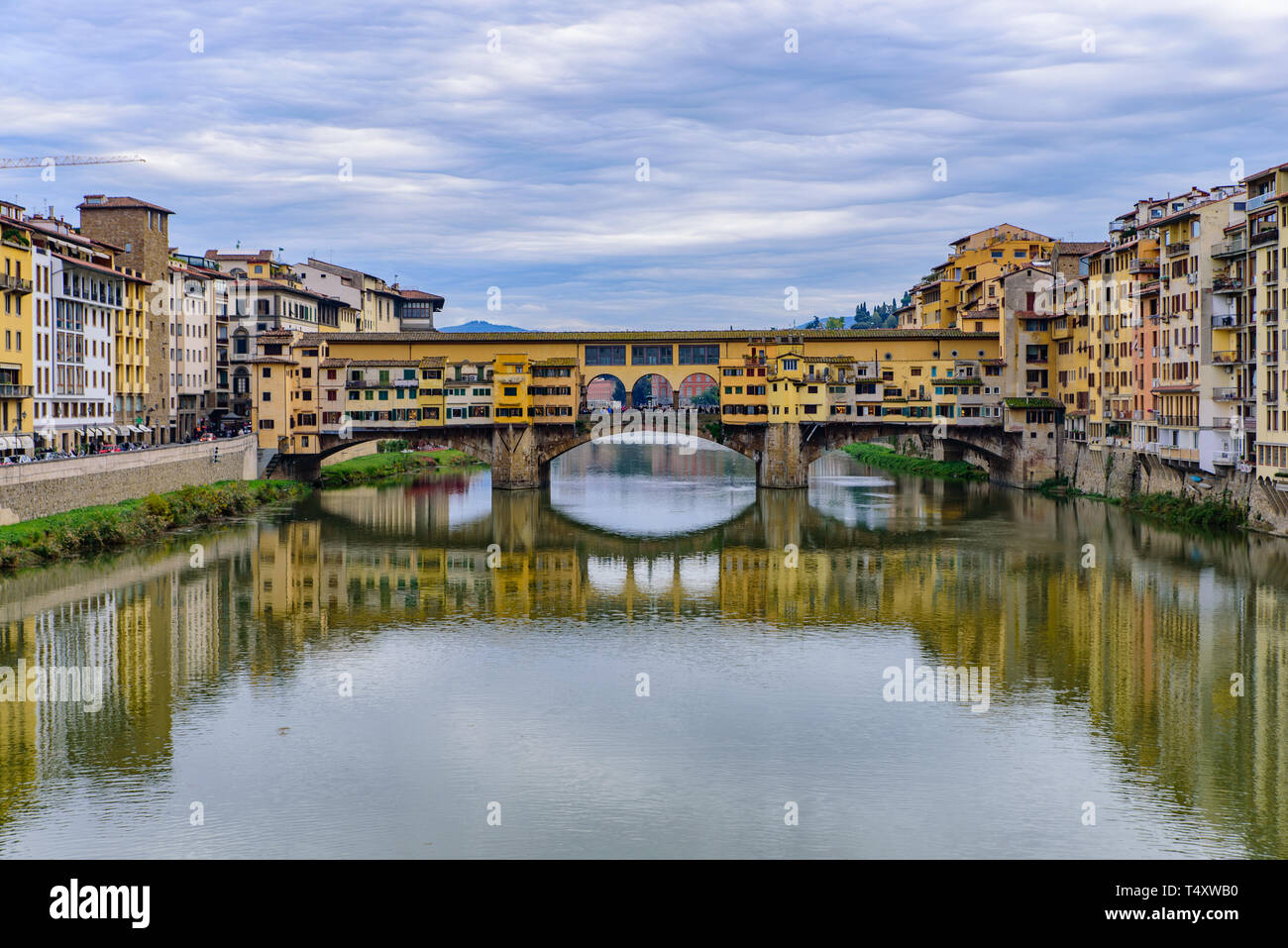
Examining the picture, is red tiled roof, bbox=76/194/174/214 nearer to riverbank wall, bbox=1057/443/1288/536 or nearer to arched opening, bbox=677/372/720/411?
riverbank wall, bbox=1057/443/1288/536

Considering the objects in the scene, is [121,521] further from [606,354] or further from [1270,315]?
[1270,315]

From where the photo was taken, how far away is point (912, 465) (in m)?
82.8

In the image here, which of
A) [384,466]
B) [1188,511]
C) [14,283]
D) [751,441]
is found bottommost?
[1188,511]

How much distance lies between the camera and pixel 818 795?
832 inches

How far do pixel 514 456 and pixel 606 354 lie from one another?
7.63 meters

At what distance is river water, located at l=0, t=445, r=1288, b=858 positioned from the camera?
785 inches

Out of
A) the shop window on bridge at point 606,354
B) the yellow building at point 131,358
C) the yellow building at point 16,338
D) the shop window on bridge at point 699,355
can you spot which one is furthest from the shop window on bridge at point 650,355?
the yellow building at point 16,338

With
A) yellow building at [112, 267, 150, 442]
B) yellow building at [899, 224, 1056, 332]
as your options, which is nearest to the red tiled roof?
yellow building at [112, 267, 150, 442]

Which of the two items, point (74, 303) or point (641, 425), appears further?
point (641, 425)

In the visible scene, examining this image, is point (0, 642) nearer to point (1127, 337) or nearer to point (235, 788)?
point (235, 788)

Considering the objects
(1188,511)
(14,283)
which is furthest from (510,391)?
(1188,511)
